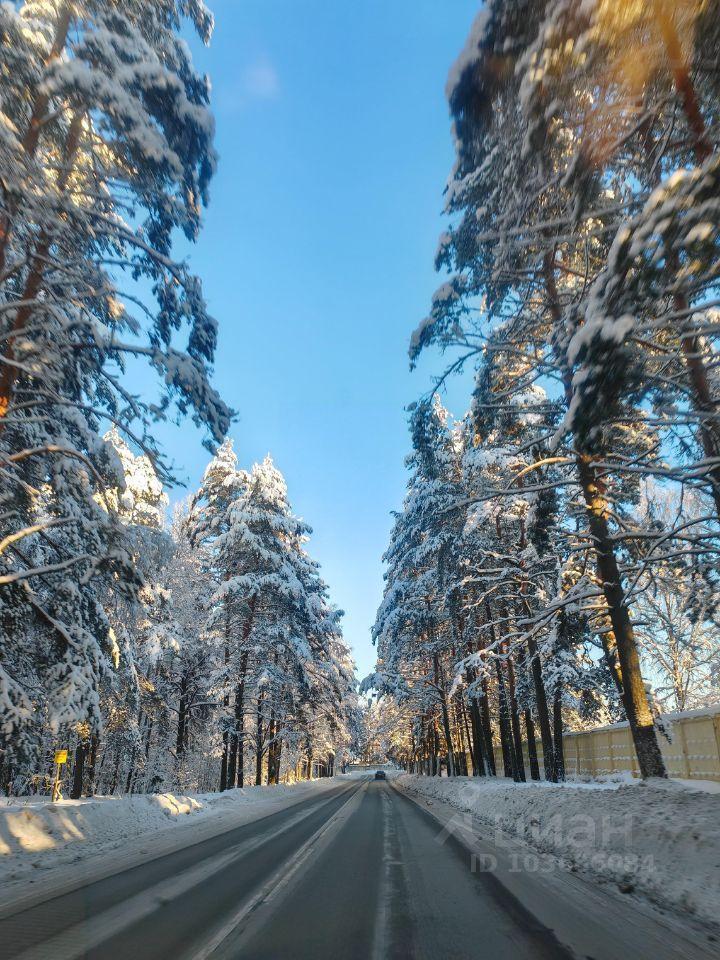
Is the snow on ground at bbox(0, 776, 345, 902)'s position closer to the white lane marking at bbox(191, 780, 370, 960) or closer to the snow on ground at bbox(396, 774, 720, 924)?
the white lane marking at bbox(191, 780, 370, 960)

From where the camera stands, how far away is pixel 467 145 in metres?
9.12

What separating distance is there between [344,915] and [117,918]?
6.83 ft

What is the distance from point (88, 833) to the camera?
10.1 meters

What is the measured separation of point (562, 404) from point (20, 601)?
1062cm

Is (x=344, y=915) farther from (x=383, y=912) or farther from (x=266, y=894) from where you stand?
(x=266, y=894)

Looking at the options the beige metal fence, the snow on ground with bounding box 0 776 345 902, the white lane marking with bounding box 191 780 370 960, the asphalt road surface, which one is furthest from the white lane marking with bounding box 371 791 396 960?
the beige metal fence

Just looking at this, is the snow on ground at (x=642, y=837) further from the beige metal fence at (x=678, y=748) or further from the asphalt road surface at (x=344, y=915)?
the beige metal fence at (x=678, y=748)

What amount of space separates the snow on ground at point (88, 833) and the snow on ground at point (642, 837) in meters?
6.21

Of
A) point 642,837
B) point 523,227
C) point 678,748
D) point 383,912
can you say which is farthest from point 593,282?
point 678,748

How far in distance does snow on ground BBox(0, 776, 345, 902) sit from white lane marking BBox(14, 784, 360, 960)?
1353 millimetres

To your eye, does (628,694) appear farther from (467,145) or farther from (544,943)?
(467,145)

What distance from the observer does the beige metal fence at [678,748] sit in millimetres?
14039

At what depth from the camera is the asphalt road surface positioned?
4195 millimetres

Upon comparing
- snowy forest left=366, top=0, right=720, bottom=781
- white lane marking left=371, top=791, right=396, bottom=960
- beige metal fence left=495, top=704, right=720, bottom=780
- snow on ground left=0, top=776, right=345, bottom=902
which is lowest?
white lane marking left=371, top=791, right=396, bottom=960
